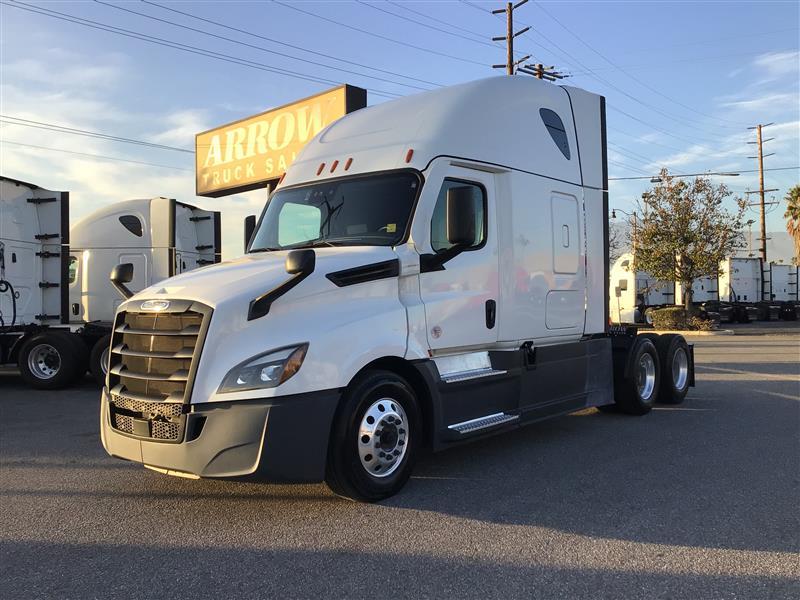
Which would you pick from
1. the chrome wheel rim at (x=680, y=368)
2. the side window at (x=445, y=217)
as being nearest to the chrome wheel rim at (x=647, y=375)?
the chrome wheel rim at (x=680, y=368)

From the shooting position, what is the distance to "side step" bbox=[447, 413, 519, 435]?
5.42 m

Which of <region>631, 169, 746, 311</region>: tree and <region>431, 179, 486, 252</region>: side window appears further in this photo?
<region>631, 169, 746, 311</region>: tree

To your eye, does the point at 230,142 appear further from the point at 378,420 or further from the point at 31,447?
the point at 378,420

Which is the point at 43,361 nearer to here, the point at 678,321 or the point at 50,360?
the point at 50,360

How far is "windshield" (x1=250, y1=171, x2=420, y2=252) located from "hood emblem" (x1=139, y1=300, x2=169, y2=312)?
4.62ft

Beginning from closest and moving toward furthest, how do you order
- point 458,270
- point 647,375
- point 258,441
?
1. point 258,441
2. point 458,270
3. point 647,375

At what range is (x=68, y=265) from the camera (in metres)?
12.5

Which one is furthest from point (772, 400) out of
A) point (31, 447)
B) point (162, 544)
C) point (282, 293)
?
point (31, 447)

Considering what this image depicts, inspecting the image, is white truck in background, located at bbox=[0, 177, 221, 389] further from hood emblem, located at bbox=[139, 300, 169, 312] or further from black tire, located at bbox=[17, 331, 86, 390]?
hood emblem, located at bbox=[139, 300, 169, 312]

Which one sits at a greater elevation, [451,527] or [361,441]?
[361,441]

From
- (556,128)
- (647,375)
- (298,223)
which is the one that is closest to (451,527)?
(298,223)

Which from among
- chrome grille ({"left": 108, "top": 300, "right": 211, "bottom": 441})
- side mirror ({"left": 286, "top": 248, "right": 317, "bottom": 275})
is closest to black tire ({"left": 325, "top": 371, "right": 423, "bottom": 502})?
side mirror ({"left": 286, "top": 248, "right": 317, "bottom": 275})

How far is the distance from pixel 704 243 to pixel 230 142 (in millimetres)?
18995

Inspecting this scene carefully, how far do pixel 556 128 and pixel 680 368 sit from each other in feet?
13.9
